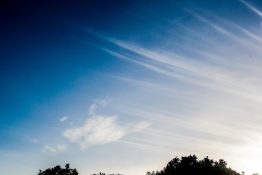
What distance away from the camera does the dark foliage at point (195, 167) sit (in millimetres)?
82312

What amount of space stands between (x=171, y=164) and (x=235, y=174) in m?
18.5

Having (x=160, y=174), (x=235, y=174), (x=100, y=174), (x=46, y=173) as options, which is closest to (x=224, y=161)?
(x=235, y=174)

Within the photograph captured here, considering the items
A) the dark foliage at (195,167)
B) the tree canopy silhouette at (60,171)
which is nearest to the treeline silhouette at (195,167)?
the dark foliage at (195,167)

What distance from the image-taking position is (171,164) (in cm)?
8638

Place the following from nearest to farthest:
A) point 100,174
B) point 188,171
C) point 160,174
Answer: point 188,171, point 160,174, point 100,174

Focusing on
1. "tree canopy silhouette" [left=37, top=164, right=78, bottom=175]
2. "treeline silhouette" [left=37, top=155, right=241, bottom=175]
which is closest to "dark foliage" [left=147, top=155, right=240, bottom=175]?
"treeline silhouette" [left=37, top=155, right=241, bottom=175]

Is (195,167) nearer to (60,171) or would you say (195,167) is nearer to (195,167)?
(195,167)

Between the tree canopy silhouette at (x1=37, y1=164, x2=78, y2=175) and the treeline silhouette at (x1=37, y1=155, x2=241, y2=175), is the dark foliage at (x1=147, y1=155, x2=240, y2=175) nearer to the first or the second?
the treeline silhouette at (x1=37, y1=155, x2=241, y2=175)

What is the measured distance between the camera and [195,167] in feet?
272

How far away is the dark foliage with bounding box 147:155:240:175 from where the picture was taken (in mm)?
82312

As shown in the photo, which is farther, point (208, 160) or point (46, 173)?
point (46, 173)

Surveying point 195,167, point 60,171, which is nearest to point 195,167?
point 195,167

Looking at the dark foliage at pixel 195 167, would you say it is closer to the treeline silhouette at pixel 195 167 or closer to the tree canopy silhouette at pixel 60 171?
the treeline silhouette at pixel 195 167

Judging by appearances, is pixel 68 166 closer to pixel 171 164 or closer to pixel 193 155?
pixel 171 164
